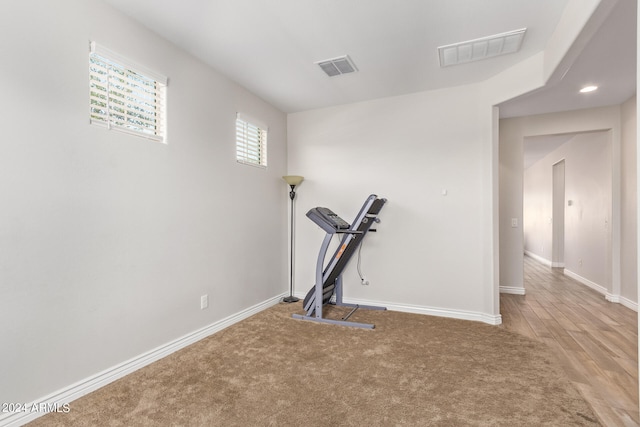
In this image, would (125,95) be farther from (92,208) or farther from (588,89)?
(588,89)

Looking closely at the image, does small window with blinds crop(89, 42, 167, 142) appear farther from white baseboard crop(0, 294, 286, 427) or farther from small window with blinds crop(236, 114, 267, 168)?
white baseboard crop(0, 294, 286, 427)

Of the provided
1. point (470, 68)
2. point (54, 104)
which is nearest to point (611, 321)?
point (470, 68)

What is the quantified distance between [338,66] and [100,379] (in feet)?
10.5

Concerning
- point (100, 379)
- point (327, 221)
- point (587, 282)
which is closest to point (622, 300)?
point (587, 282)

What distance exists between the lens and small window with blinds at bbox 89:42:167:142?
2.11 metres

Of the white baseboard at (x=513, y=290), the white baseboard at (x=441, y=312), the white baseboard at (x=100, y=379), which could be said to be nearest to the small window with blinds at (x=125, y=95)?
the white baseboard at (x=100, y=379)

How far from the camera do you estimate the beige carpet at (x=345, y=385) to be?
1765 mm

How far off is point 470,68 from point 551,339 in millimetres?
2718

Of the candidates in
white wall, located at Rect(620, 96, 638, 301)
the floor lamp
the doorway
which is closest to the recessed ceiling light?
white wall, located at Rect(620, 96, 638, 301)

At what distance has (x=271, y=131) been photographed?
412 centimetres

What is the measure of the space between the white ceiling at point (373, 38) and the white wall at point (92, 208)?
0.34 meters

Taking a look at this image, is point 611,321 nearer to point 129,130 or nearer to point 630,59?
point 630,59

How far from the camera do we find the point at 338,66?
306 centimetres

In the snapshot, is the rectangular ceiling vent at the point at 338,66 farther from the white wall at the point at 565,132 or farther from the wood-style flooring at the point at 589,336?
the wood-style flooring at the point at 589,336
